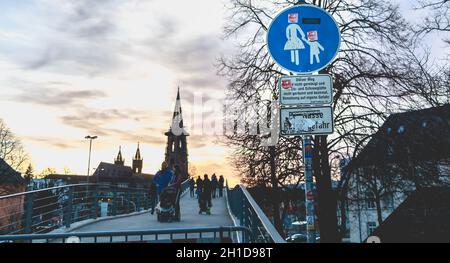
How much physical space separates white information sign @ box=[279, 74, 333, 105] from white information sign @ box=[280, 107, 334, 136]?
7cm

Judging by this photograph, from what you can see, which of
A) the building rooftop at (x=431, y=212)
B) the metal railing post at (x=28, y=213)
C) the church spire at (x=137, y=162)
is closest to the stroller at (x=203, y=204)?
the building rooftop at (x=431, y=212)

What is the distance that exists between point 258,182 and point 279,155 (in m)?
3.02

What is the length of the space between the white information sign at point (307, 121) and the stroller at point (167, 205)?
29.5ft

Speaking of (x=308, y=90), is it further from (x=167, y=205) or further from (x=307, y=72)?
(x=167, y=205)

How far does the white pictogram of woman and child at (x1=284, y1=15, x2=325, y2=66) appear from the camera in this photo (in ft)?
12.1

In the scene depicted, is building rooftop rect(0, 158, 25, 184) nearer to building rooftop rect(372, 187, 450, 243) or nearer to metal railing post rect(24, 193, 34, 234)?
metal railing post rect(24, 193, 34, 234)

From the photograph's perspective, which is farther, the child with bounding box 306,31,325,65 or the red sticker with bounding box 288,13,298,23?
the red sticker with bounding box 288,13,298,23

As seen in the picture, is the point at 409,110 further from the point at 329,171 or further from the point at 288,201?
the point at 288,201

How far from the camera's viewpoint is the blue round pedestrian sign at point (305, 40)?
3676 mm

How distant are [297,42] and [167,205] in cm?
963

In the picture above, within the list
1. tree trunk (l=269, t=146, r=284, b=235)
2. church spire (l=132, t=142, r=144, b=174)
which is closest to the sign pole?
tree trunk (l=269, t=146, r=284, b=235)

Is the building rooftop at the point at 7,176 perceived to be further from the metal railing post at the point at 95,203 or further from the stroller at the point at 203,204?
the metal railing post at the point at 95,203
